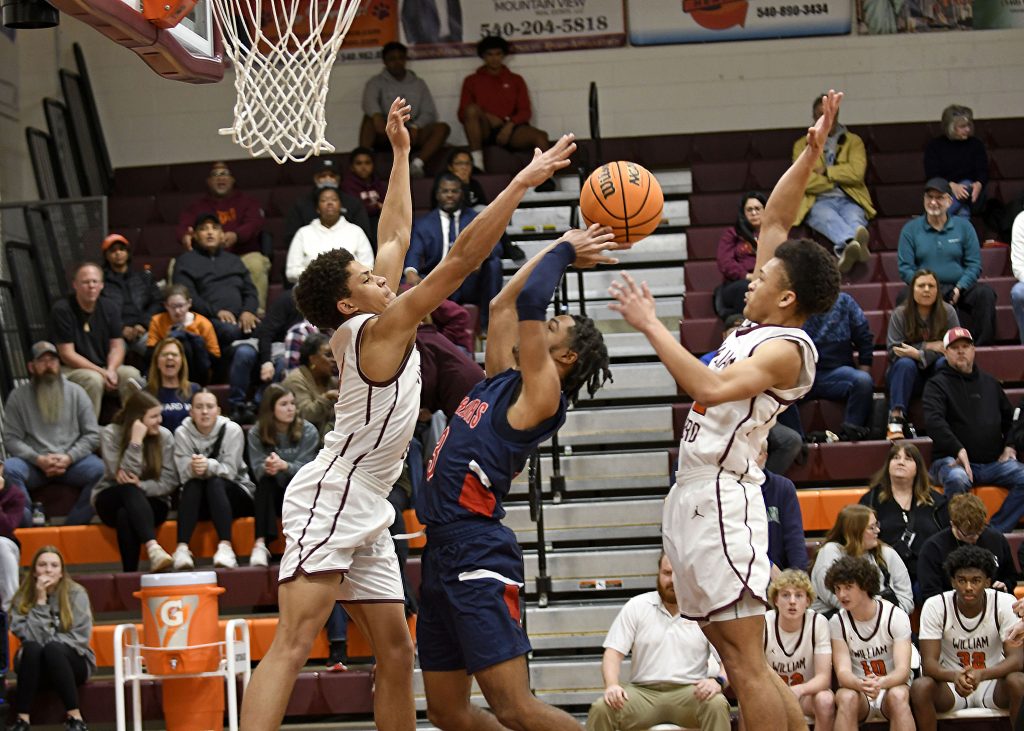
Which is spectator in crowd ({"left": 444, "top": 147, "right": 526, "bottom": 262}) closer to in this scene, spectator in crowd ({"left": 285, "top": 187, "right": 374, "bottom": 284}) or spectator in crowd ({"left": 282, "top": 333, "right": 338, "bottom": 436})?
spectator in crowd ({"left": 285, "top": 187, "right": 374, "bottom": 284})

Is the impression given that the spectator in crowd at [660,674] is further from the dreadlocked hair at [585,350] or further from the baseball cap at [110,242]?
the baseball cap at [110,242]

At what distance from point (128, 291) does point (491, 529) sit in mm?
6333

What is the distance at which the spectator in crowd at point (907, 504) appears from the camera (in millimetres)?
8266

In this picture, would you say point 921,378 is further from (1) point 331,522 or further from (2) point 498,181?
(1) point 331,522

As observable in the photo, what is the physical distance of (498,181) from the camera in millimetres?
12078

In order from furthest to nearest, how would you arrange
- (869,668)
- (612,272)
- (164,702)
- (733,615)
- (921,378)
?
1. (612,272)
2. (921,378)
3. (164,702)
4. (869,668)
5. (733,615)

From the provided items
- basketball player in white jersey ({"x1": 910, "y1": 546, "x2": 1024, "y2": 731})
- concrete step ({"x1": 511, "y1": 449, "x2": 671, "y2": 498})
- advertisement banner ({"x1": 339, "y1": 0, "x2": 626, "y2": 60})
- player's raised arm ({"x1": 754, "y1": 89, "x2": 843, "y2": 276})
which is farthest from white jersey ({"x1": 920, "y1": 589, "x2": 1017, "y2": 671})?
advertisement banner ({"x1": 339, "y1": 0, "x2": 626, "y2": 60})

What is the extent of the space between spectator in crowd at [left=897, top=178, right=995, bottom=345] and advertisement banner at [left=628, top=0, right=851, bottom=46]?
3.00 m

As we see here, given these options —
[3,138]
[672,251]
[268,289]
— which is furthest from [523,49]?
[3,138]

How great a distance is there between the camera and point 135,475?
8750mm

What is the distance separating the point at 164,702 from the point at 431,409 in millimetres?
2212

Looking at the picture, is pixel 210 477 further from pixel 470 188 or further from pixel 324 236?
pixel 470 188

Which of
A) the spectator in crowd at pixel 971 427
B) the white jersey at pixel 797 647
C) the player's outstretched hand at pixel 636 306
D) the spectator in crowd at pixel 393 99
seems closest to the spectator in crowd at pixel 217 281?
the spectator in crowd at pixel 393 99

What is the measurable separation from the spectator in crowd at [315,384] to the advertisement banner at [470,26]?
4762mm
